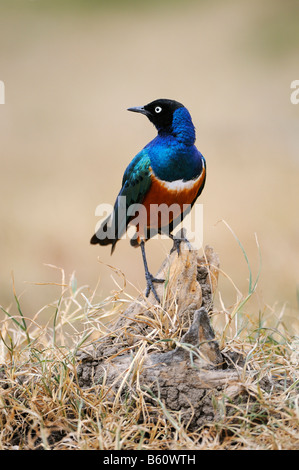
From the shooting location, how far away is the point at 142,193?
14.2 ft

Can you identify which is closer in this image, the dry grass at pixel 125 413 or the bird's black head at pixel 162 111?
the dry grass at pixel 125 413

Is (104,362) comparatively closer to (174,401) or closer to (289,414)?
(174,401)

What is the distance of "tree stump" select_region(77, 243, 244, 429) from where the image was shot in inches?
126

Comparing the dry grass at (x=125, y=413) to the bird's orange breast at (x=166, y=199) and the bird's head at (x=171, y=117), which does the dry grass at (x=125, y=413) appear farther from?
the bird's head at (x=171, y=117)

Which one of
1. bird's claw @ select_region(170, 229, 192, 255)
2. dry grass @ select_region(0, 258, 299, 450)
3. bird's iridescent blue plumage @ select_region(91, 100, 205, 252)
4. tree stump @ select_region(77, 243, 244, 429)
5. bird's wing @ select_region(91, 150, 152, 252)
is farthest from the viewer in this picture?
bird's wing @ select_region(91, 150, 152, 252)

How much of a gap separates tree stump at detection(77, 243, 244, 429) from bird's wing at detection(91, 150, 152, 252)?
2.18 feet

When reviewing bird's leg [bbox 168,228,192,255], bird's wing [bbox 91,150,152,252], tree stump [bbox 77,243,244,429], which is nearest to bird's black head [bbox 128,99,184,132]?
bird's wing [bbox 91,150,152,252]

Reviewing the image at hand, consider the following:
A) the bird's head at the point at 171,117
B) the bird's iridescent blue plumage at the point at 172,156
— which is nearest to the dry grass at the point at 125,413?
the bird's iridescent blue plumage at the point at 172,156

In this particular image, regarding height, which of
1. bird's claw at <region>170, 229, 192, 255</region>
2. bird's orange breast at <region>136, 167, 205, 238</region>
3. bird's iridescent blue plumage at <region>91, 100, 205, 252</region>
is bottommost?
bird's claw at <region>170, 229, 192, 255</region>

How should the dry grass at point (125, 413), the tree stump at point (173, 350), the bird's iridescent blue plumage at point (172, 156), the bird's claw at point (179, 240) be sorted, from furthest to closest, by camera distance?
the bird's iridescent blue plumage at point (172, 156)
the bird's claw at point (179, 240)
the tree stump at point (173, 350)
the dry grass at point (125, 413)

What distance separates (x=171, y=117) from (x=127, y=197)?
0.68m

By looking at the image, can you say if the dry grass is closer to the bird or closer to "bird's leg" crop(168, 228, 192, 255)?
"bird's leg" crop(168, 228, 192, 255)

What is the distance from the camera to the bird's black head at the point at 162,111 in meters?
4.20

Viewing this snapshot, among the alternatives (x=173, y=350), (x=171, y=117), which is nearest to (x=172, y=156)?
(x=171, y=117)
